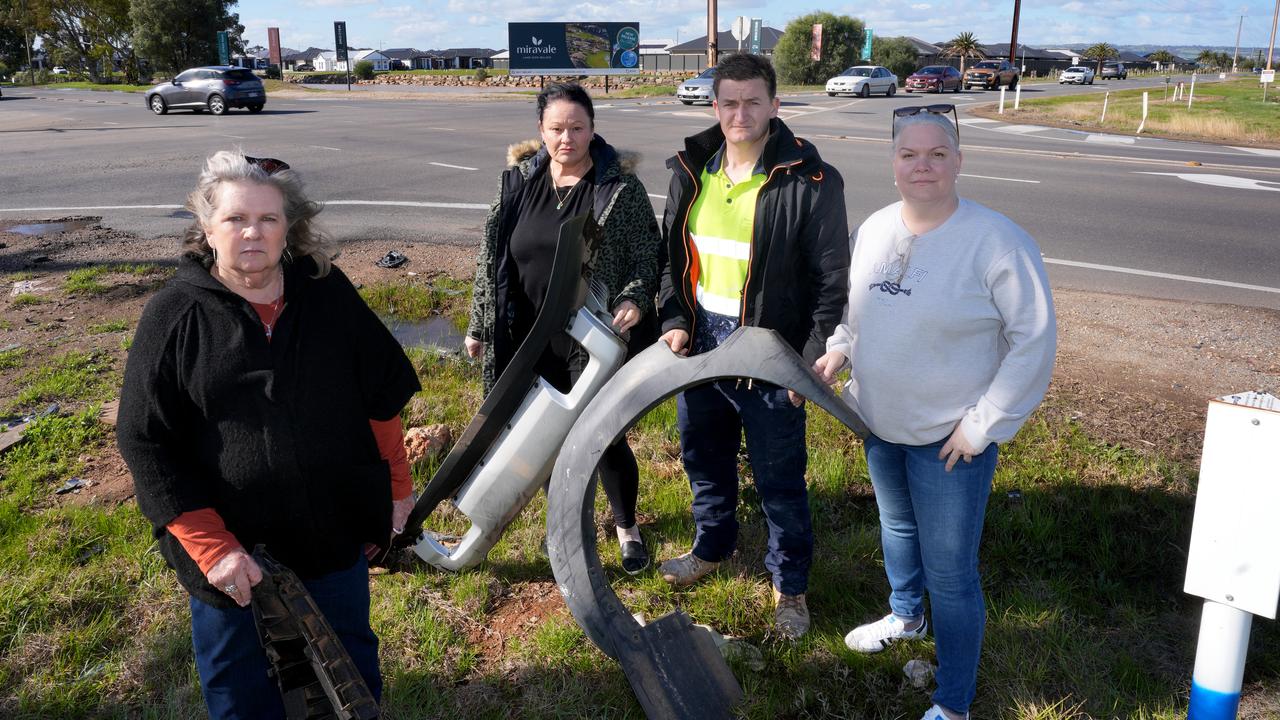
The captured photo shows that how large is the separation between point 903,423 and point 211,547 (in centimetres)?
180

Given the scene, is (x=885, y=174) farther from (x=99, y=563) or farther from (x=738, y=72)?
(x=99, y=563)

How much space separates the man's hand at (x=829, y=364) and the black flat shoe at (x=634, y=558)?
53.1 inches

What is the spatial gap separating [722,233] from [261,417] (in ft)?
4.92

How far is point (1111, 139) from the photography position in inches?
762

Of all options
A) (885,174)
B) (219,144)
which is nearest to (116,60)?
(219,144)

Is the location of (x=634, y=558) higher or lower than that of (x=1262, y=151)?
lower

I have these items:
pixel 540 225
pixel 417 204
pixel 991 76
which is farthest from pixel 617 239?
pixel 991 76

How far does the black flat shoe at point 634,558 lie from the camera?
11.4 feet

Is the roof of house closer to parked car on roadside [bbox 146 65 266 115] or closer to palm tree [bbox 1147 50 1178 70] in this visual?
palm tree [bbox 1147 50 1178 70]

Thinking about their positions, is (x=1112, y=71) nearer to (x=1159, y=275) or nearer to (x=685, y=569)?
(x=1159, y=275)

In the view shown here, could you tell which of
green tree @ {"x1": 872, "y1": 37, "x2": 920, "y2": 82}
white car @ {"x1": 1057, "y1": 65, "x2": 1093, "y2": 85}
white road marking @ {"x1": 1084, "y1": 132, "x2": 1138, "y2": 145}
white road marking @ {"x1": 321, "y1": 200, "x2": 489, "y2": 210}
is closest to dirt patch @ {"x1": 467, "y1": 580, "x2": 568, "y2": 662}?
white road marking @ {"x1": 321, "y1": 200, "x2": 489, "y2": 210}

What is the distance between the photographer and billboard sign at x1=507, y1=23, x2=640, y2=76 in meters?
42.1

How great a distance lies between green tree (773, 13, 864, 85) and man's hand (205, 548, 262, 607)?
50895 mm

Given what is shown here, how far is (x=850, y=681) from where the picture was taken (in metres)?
2.85
